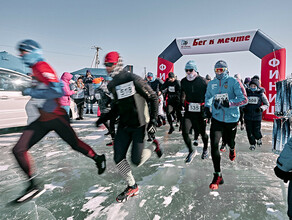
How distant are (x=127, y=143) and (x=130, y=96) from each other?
586 mm

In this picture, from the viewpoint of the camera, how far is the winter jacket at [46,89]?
2.21m

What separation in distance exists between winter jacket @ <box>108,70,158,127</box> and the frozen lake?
97cm

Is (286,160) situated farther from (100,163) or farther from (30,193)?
(30,193)

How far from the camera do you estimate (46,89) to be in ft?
7.35

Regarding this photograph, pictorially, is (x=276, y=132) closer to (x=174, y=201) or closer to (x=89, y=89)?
(x=174, y=201)

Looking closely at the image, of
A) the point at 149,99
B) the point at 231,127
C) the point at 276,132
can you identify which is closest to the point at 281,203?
the point at 276,132

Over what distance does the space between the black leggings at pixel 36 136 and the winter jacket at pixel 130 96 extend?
644 millimetres

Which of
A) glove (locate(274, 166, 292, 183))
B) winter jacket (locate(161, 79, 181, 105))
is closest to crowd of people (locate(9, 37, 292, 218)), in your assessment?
glove (locate(274, 166, 292, 183))

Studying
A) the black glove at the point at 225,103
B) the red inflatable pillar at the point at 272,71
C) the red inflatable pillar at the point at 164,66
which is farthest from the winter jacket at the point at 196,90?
the red inflatable pillar at the point at 164,66

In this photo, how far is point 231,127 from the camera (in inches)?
113

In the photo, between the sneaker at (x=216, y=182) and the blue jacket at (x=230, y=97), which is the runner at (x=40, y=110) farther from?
the blue jacket at (x=230, y=97)

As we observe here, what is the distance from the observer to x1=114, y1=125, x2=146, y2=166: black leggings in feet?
7.48

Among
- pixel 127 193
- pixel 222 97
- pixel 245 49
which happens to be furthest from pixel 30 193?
pixel 245 49

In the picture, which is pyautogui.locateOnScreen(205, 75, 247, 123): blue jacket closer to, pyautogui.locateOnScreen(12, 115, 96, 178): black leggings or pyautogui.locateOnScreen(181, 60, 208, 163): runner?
pyautogui.locateOnScreen(181, 60, 208, 163): runner
